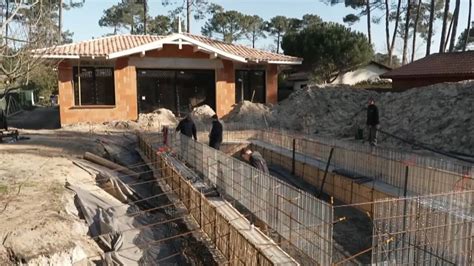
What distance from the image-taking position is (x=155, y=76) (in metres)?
22.2

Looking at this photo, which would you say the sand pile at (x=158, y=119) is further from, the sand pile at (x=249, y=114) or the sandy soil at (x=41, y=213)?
the sandy soil at (x=41, y=213)

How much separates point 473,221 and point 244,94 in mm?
18345

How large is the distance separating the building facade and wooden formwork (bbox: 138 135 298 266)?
12379 millimetres

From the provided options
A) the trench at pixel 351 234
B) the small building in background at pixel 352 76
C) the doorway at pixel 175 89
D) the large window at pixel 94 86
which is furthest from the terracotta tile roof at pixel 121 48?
the trench at pixel 351 234

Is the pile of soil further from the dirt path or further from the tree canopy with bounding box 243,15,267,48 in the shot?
the tree canopy with bounding box 243,15,267,48

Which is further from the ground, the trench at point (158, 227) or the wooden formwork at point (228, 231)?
the wooden formwork at point (228, 231)

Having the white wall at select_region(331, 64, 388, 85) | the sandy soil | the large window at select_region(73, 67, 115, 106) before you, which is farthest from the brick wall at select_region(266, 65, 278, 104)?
the sandy soil

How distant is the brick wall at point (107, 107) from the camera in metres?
20.0

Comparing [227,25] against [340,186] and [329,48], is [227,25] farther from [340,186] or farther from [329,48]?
[340,186]

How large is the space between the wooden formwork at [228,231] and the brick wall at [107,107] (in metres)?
12.3

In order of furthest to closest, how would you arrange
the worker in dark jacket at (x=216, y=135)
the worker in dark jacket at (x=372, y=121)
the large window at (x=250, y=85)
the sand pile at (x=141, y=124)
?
the large window at (x=250, y=85) < the sand pile at (x=141, y=124) < the worker in dark jacket at (x=372, y=121) < the worker in dark jacket at (x=216, y=135)

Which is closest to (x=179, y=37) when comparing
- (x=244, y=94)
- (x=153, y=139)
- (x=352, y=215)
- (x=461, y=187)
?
(x=244, y=94)

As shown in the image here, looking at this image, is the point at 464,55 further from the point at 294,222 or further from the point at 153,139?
the point at 294,222

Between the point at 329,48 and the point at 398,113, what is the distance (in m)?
12.0
